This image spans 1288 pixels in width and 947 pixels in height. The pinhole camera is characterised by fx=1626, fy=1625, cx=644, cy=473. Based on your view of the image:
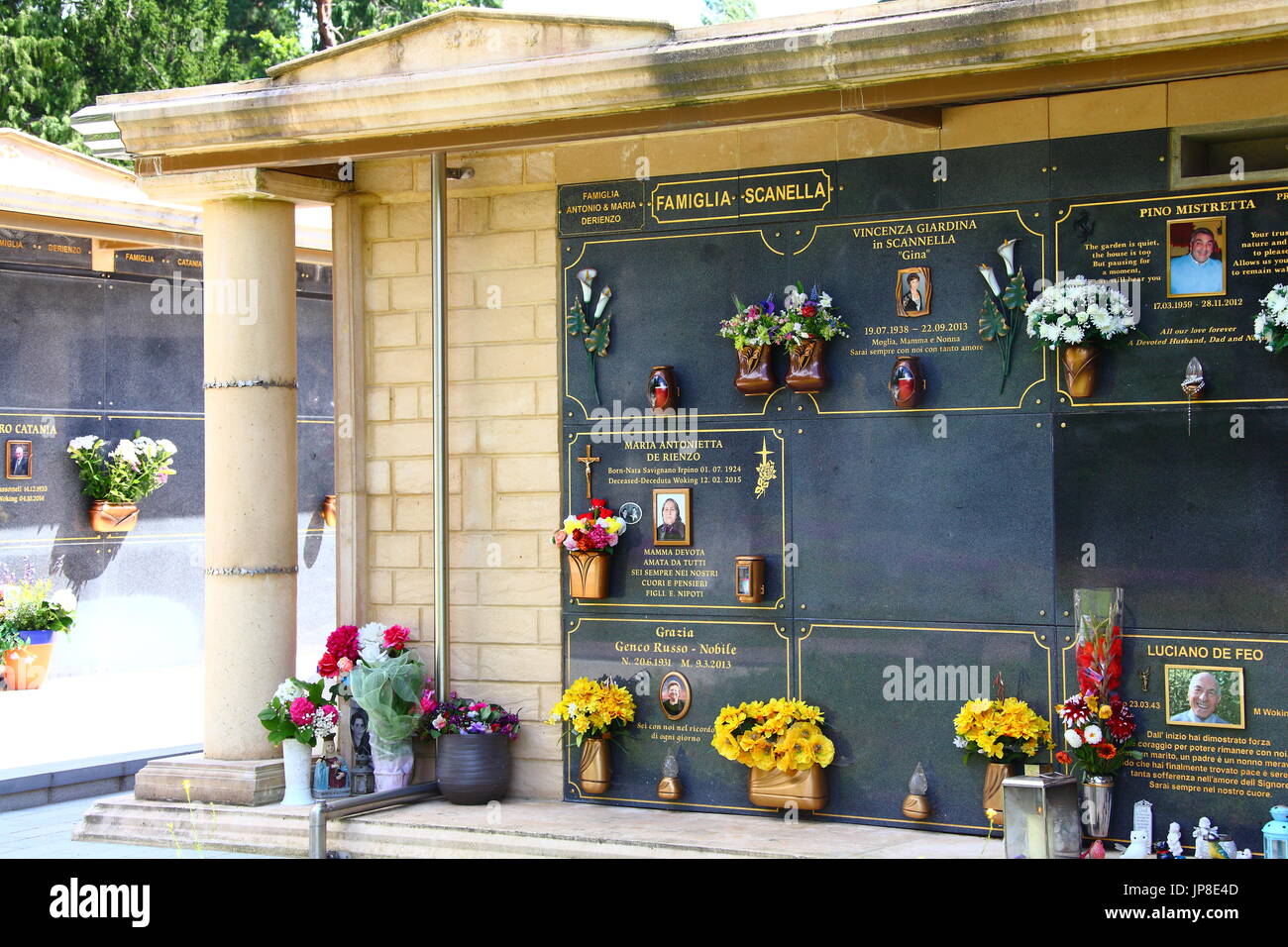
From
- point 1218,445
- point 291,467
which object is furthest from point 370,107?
point 1218,445

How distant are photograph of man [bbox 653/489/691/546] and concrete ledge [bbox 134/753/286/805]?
2257mm

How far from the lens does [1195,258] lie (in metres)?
6.62

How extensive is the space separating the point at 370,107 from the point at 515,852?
136 inches

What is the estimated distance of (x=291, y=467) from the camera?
8406 mm

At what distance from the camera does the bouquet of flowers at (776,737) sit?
729cm

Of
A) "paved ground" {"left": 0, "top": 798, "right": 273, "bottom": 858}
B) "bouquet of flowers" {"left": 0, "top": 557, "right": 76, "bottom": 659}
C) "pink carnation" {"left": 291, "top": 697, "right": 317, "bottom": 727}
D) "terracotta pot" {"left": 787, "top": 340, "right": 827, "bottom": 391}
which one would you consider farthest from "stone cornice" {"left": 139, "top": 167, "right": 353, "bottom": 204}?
"bouquet of flowers" {"left": 0, "top": 557, "right": 76, "bottom": 659}

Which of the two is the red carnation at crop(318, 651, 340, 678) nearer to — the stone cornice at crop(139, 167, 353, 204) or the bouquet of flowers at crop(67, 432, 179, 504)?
the stone cornice at crop(139, 167, 353, 204)

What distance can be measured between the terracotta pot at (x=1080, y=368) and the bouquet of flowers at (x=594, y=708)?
257cm

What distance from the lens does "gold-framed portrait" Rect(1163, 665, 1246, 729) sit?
648cm

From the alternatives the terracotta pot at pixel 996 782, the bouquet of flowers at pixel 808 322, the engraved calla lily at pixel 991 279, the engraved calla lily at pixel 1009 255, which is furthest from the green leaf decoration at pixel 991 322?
the terracotta pot at pixel 996 782

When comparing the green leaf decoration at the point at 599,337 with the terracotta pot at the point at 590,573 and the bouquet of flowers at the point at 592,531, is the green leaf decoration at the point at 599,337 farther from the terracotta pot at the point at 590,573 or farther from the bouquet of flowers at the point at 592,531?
the terracotta pot at the point at 590,573

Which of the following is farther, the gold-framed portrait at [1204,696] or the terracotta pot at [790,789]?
the terracotta pot at [790,789]

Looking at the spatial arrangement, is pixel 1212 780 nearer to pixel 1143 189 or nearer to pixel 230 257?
pixel 1143 189

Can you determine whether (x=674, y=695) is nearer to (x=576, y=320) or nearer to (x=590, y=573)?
(x=590, y=573)
